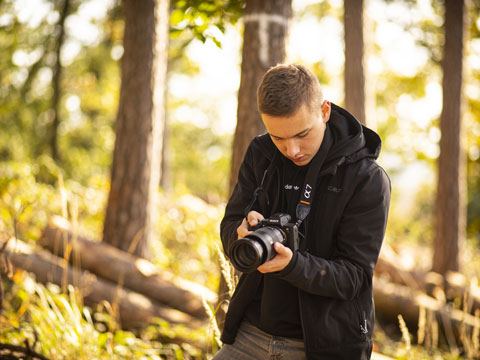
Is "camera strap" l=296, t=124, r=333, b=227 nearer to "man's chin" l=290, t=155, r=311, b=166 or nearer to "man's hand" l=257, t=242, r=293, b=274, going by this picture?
"man's chin" l=290, t=155, r=311, b=166

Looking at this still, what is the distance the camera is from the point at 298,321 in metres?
1.87

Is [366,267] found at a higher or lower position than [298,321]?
higher

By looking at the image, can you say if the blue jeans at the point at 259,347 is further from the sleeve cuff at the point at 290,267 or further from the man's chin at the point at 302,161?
the man's chin at the point at 302,161

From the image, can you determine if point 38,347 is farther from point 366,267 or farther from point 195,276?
point 195,276

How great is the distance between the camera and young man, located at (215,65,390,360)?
5.69 ft

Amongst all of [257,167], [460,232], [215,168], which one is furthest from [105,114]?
[257,167]

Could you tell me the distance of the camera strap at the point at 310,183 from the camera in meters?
1.79

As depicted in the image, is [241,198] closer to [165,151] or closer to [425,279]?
[425,279]

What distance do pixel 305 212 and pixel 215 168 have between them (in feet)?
81.5

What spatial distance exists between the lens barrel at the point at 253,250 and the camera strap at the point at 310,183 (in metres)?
0.18

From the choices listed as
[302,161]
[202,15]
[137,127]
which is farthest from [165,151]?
[302,161]

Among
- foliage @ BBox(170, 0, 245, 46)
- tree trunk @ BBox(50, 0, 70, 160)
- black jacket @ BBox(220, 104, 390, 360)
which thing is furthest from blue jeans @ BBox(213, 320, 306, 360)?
tree trunk @ BBox(50, 0, 70, 160)

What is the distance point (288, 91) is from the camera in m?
1.76

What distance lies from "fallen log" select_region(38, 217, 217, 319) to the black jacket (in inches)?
107
